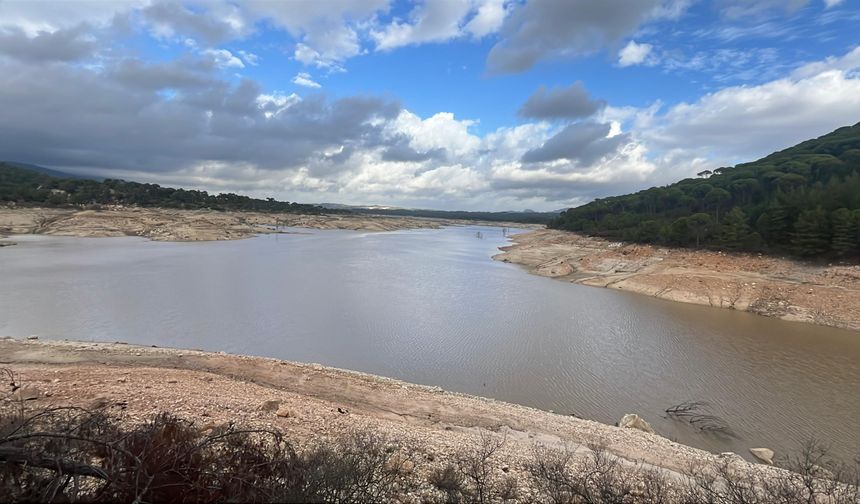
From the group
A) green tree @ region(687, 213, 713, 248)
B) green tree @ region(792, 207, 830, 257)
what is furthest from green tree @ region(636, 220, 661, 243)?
green tree @ region(792, 207, 830, 257)

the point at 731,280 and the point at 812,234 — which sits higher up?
the point at 812,234

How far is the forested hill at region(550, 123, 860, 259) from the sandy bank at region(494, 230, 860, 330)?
57.8 inches

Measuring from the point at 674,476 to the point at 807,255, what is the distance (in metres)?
25.4

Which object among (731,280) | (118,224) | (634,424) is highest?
(118,224)

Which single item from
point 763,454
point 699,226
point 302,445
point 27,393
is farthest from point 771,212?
point 27,393

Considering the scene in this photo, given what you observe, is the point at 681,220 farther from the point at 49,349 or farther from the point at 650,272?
the point at 49,349

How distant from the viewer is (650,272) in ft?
94.0

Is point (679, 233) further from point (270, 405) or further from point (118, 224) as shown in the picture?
point (118, 224)

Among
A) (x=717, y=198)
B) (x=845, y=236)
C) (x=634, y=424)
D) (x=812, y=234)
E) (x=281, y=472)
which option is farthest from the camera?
(x=717, y=198)

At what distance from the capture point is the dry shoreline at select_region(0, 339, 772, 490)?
23.1 ft

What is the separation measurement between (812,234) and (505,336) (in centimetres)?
2063

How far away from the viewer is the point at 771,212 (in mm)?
28656

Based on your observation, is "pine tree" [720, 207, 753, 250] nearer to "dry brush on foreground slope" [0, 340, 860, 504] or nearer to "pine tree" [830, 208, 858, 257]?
"pine tree" [830, 208, 858, 257]

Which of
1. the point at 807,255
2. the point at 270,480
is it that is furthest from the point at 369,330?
the point at 807,255
